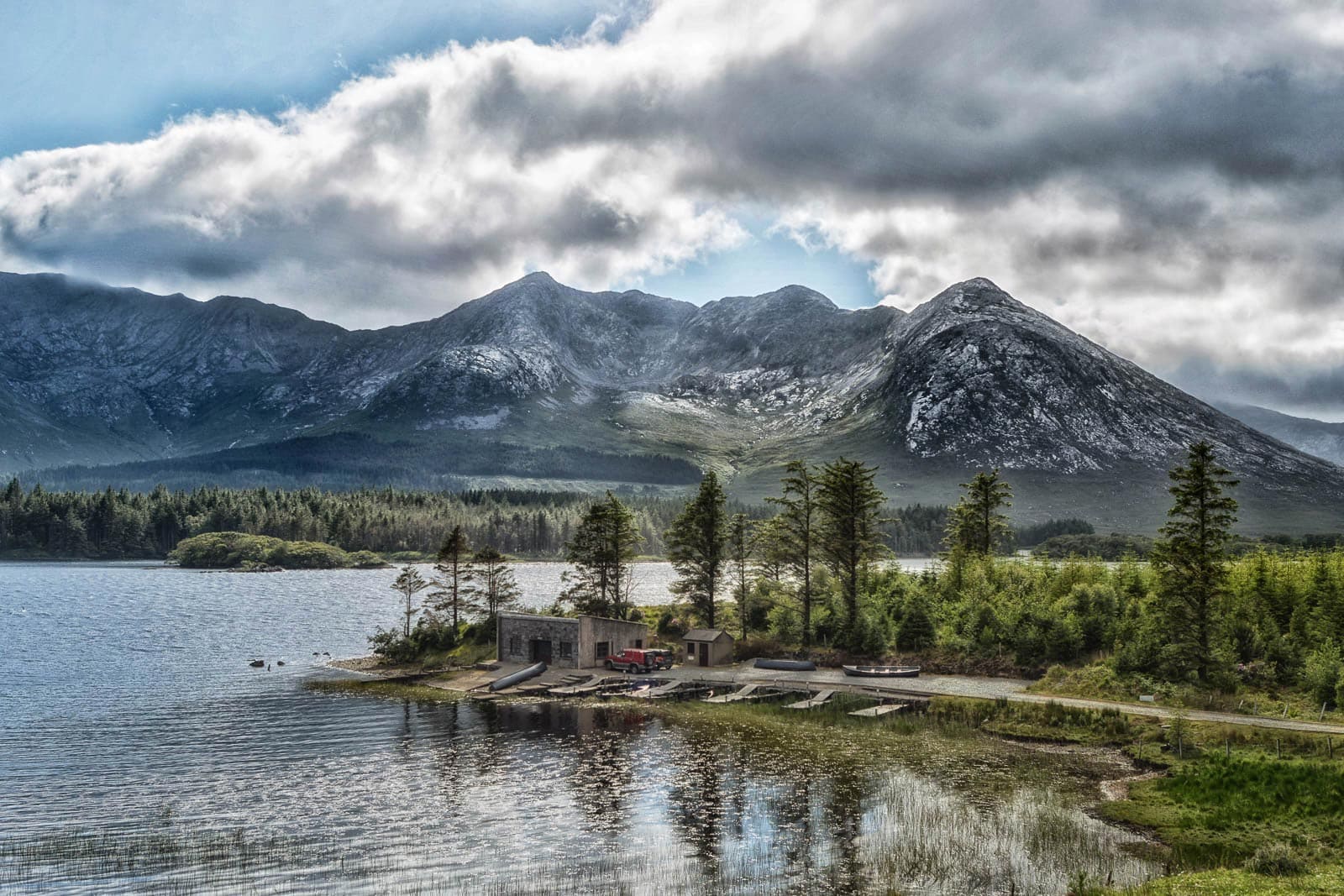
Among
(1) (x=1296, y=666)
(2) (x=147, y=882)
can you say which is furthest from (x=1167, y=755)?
(2) (x=147, y=882)

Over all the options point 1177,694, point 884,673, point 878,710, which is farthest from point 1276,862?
point 884,673

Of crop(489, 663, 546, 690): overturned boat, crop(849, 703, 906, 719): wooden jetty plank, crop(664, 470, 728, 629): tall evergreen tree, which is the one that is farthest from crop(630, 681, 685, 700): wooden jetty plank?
crop(664, 470, 728, 629): tall evergreen tree

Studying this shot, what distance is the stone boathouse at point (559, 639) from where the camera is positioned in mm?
85812

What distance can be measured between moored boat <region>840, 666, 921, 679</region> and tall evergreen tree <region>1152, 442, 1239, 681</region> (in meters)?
20.6

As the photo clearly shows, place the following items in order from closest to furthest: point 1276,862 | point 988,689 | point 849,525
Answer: point 1276,862 → point 988,689 → point 849,525

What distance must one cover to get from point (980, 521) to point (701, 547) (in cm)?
3166

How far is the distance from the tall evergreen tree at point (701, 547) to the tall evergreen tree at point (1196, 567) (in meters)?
43.5

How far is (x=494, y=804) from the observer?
44.5 m

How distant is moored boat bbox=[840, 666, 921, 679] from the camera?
257 ft

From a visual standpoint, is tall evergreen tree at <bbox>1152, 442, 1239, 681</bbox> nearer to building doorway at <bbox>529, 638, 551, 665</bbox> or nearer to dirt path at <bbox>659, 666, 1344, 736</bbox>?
dirt path at <bbox>659, 666, 1344, 736</bbox>

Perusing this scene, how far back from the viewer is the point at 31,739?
199 ft

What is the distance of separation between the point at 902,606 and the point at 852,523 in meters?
10.2

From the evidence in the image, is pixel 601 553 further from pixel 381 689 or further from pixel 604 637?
pixel 381 689

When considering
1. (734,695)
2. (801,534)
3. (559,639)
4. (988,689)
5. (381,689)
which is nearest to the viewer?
(988,689)
